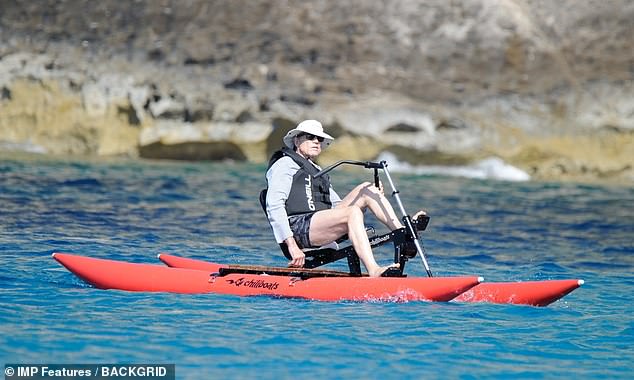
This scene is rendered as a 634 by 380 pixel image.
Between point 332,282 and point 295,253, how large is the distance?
1.80 ft

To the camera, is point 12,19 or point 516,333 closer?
point 516,333

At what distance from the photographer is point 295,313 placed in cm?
873

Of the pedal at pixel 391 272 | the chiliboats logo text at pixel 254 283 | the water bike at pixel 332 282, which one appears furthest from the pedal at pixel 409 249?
the chiliboats logo text at pixel 254 283

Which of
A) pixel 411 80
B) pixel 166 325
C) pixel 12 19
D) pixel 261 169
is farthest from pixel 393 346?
pixel 12 19

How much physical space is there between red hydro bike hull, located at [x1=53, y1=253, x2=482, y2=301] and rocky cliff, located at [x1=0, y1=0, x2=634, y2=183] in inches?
632


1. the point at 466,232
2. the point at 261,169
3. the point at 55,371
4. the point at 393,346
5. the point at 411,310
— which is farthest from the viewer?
the point at 261,169

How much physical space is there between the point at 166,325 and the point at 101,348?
909 mm

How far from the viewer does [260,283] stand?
30.8 ft

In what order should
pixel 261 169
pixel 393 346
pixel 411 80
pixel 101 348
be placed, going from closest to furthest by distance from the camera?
pixel 101 348, pixel 393 346, pixel 261 169, pixel 411 80

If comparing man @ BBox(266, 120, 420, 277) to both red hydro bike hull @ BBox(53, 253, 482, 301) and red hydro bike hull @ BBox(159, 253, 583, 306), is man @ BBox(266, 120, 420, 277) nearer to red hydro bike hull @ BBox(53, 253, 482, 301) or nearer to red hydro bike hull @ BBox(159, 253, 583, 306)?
red hydro bike hull @ BBox(53, 253, 482, 301)

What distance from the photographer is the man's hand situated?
9.58 m

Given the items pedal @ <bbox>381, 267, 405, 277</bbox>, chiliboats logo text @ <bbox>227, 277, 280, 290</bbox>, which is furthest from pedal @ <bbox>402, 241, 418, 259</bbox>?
chiliboats logo text @ <bbox>227, 277, 280, 290</bbox>

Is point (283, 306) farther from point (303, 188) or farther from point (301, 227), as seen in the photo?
point (303, 188)

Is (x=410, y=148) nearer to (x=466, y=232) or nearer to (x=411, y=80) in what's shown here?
(x=411, y=80)
